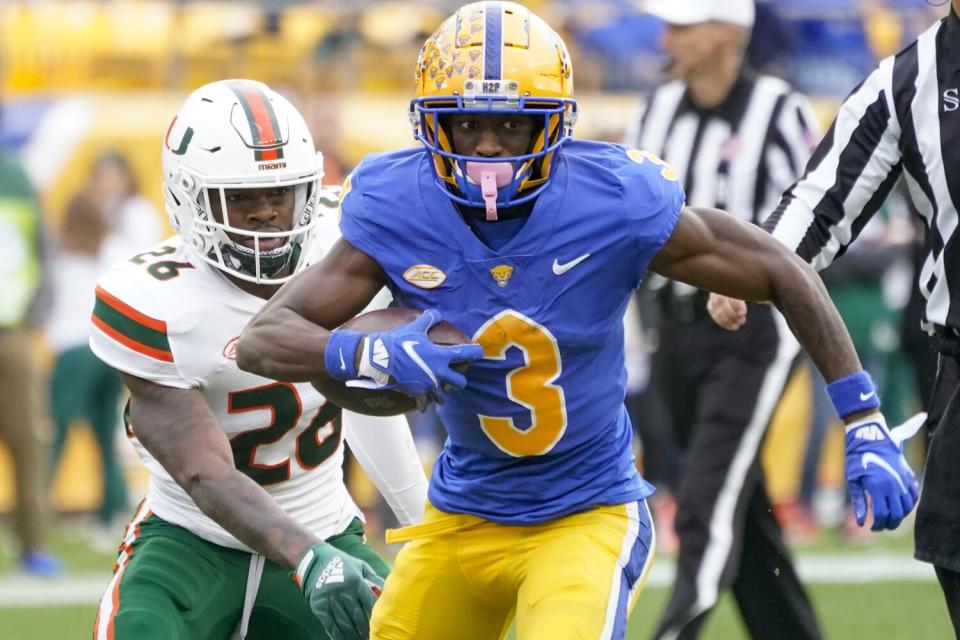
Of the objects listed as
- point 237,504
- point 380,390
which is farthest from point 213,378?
point 380,390

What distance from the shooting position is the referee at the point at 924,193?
3.41m

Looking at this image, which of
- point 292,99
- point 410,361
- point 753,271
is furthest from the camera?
point 292,99

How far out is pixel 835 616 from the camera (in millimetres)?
6520

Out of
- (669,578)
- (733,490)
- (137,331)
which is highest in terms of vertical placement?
(137,331)

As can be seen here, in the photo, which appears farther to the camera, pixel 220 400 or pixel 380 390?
pixel 220 400

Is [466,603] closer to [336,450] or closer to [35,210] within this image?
[336,450]

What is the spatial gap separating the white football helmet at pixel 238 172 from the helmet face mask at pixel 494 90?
20.1 inches

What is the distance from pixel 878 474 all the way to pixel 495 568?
760 mm

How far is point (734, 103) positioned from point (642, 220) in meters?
2.45

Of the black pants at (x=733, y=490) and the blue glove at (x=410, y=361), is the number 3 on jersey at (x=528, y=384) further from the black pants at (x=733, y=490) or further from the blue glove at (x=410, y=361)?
the black pants at (x=733, y=490)

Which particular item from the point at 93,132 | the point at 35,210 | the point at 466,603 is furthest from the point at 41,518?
the point at 466,603

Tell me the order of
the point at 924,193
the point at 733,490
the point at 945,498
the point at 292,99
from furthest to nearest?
the point at 292,99 < the point at 733,490 < the point at 924,193 < the point at 945,498

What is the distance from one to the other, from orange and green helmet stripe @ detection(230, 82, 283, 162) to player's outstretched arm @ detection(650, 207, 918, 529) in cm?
95

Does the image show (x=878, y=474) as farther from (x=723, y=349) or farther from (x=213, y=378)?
(x=723, y=349)
